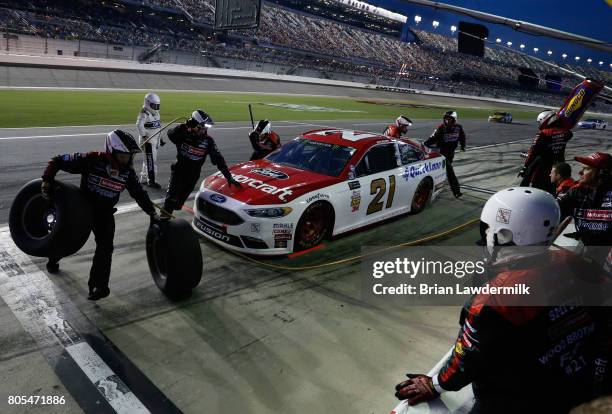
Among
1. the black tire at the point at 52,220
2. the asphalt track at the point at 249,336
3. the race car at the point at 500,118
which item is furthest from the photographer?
the race car at the point at 500,118

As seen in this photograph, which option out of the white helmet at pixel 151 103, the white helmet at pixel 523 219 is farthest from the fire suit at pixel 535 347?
the white helmet at pixel 151 103

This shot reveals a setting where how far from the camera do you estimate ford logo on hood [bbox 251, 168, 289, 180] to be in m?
6.16

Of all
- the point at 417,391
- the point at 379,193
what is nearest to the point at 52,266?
the point at 417,391

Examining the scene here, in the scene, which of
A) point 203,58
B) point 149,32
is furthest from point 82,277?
point 149,32

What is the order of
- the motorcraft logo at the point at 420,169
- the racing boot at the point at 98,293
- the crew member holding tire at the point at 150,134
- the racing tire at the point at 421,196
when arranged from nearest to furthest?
the racing boot at the point at 98,293 < the motorcraft logo at the point at 420,169 < the racing tire at the point at 421,196 < the crew member holding tire at the point at 150,134

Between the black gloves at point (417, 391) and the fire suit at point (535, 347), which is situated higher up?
the fire suit at point (535, 347)

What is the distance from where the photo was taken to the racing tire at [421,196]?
7809 mm

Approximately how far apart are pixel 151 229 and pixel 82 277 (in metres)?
1.03

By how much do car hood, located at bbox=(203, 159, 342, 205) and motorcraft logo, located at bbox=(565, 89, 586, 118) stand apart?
405 centimetres

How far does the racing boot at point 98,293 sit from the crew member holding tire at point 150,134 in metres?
4.57

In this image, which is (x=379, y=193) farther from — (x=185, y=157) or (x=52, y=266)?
(x=52, y=266)

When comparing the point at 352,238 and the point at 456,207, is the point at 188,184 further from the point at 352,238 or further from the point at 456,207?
the point at 456,207

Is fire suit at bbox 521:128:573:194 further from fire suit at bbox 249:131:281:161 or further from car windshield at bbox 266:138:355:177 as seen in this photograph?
fire suit at bbox 249:131:281:161

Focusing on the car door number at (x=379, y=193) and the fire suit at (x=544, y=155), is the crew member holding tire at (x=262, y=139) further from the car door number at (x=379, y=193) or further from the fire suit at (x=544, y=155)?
the fire suit at (x=544, y=155)
